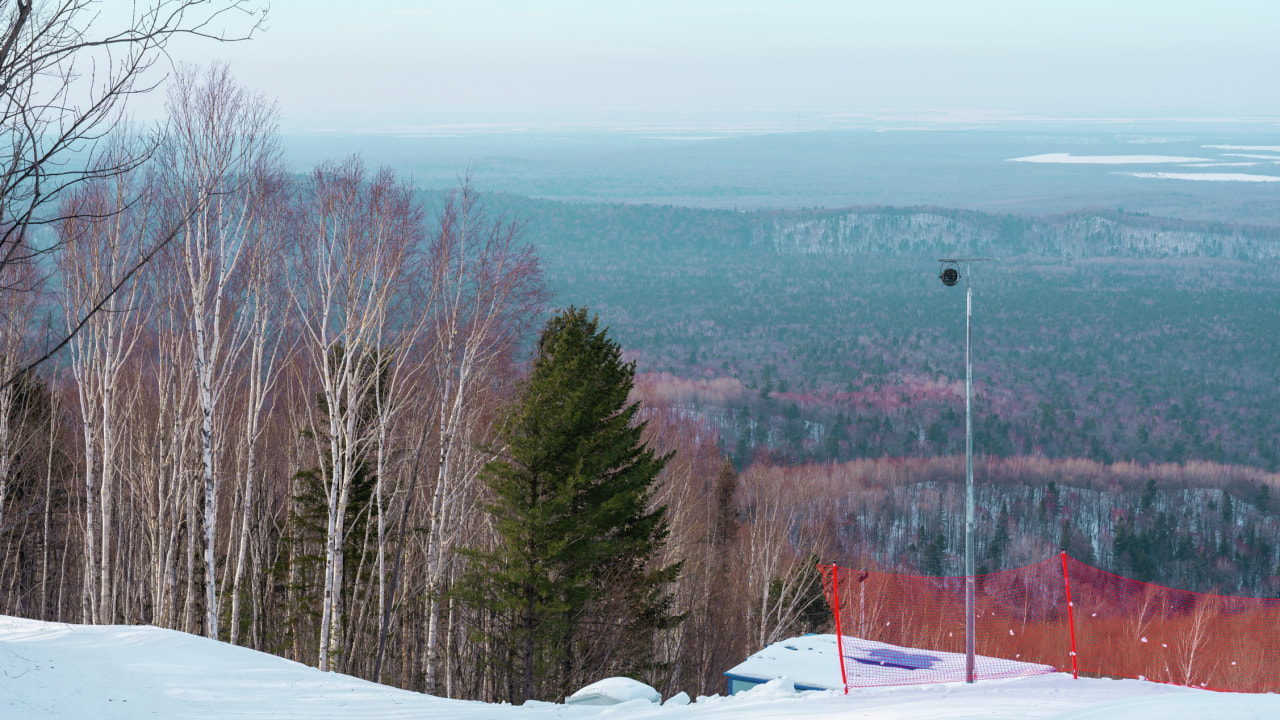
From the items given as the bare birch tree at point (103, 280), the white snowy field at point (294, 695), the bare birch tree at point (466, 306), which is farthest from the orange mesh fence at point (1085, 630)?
the bare birch tree at point (103, 280)

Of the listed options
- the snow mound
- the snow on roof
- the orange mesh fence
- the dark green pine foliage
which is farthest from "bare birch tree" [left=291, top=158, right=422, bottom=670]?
the orange mesh fence

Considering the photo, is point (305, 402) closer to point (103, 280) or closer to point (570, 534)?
point (103, 280)

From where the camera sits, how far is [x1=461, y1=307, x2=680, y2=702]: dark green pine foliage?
21047mm

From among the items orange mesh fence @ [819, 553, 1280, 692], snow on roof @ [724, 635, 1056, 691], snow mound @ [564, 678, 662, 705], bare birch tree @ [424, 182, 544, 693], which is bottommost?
orange mesh fence @ [819, 553, 1280, 692]

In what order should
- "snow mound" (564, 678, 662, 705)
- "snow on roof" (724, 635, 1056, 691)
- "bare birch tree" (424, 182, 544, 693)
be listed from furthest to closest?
"bare birch tree" (424, 182, 544, 693), "snow on roof" (724, 635, 1056, 691), "snow mound" (564, 678, 662, 705)

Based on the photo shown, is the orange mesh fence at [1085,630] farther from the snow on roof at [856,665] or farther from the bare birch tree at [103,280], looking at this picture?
the bare birch tree at [103,280]

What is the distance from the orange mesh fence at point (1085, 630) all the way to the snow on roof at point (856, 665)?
113 mm

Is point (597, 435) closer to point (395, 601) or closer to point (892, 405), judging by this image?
point (395, 601)

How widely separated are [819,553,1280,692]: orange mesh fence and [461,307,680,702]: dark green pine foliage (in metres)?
5.32

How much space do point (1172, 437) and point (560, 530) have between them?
18277 cm

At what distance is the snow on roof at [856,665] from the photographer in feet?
59.8

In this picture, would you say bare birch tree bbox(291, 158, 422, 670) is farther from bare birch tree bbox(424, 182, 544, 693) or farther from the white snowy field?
the white snowy field

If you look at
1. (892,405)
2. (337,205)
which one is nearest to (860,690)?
(337,205)

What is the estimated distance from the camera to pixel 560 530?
21.2 metres
